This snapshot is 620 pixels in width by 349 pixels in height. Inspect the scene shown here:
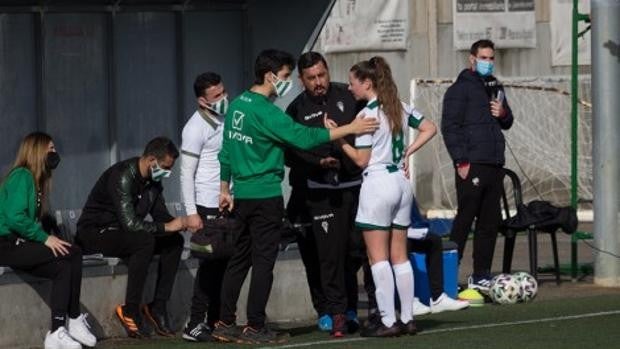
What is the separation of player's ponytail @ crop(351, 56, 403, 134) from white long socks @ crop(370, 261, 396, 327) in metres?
0.89

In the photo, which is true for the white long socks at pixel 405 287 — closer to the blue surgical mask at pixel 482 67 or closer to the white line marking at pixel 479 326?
the white line marking at pixel 479 326

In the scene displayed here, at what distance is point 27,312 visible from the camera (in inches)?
459

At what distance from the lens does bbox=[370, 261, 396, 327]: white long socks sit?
37.7 feet

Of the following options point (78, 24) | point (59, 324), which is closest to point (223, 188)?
point (59, 324)

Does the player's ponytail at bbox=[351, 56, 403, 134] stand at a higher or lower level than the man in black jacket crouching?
higher

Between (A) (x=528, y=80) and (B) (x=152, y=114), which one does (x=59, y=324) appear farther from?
(A) (x=528, y=80)

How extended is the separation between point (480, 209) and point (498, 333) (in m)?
2.74

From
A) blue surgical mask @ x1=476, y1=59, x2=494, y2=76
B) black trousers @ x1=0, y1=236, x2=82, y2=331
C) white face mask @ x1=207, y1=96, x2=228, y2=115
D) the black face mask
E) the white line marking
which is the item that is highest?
blue surgical mask @ x1=476, y1=59, x2=494, y2=76

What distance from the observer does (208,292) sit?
1195 centimetres

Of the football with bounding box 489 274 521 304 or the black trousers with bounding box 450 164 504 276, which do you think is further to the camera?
the black trousers with bounding box 450 164 504 276

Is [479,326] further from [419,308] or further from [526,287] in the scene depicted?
[526,287]

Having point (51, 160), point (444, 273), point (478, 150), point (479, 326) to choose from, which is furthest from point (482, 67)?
point (51, 160)

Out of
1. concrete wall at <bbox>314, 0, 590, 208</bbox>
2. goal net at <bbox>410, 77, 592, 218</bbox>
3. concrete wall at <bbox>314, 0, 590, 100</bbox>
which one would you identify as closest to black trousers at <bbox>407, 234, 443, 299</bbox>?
goal net at <bbox>410, 77, 592, 218</bbox>

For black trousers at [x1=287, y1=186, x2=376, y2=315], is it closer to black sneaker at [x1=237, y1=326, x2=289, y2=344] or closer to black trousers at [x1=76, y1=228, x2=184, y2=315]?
black sneaker at [x1=237, y1=326, x2=289, y2=344]
